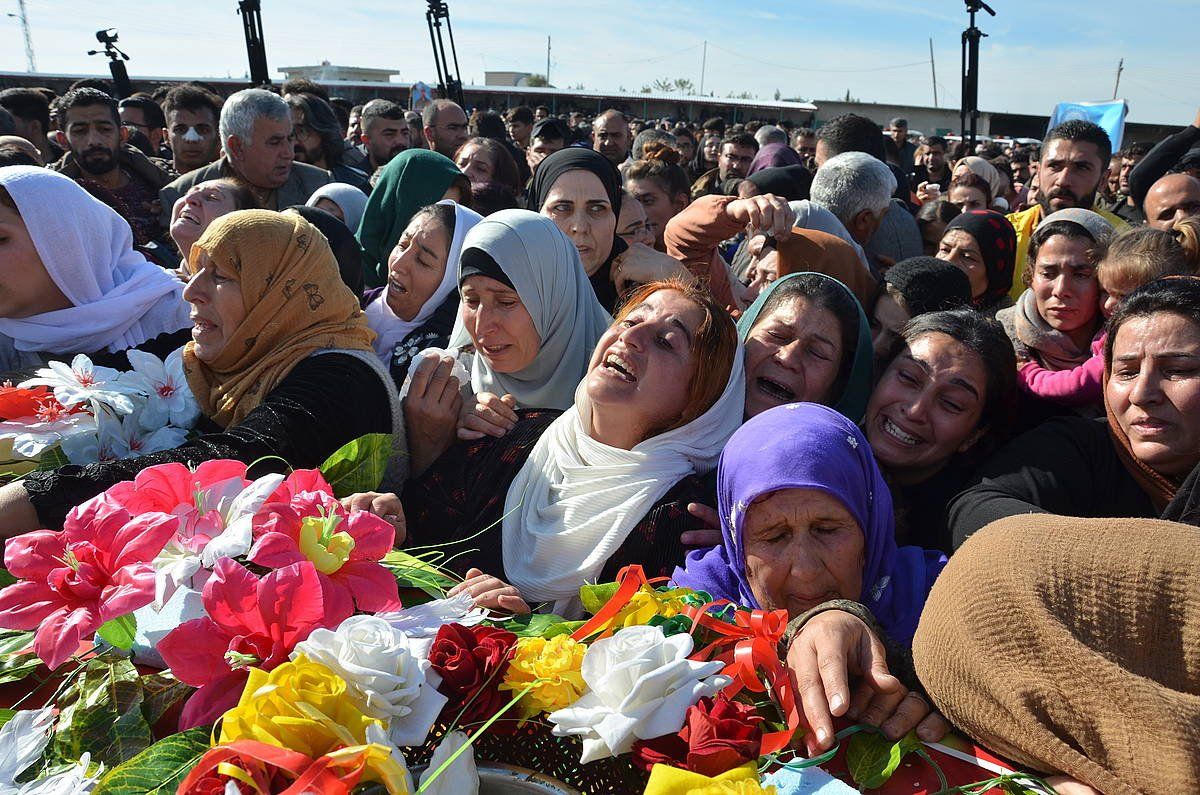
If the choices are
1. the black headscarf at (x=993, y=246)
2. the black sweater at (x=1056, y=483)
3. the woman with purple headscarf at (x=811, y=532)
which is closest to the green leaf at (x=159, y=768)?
the woman with purple headscarf at (x=811, y=532)

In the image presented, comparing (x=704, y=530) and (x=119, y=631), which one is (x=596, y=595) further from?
(x=119, y=631)

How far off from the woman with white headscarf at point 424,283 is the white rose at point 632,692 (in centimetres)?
241

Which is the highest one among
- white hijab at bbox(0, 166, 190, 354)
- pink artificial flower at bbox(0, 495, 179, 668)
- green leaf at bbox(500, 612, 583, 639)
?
white hijab at bbox(0, 166, 190, 354)

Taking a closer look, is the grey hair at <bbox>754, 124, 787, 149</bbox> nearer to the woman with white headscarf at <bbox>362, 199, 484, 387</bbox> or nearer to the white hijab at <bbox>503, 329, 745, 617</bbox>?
the woman with white headscarf at <bbox>362, 199, 484, 387</bbox>

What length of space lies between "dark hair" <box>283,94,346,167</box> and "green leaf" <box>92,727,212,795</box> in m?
6.07

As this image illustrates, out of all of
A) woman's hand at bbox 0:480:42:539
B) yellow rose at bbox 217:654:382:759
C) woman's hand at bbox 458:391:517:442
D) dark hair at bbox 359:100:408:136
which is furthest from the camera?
dark hair at bbox 359:100:408:136

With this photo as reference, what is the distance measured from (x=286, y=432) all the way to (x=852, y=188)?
134 inches

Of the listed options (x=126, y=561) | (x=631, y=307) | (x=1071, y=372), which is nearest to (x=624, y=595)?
(x=126, y=561)

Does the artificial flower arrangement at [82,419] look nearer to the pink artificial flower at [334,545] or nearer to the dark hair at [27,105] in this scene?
the pink artificial flower at [334,545]

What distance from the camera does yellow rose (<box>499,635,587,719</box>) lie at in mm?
1197

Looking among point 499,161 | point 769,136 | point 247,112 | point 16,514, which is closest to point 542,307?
point 16,514

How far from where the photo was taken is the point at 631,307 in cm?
249

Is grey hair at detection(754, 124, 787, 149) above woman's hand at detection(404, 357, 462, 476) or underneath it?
above

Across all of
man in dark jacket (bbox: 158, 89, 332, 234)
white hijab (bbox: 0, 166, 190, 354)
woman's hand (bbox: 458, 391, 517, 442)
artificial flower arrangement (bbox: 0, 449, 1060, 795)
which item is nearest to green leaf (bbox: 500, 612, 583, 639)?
artificial flower arrangement (bbox: 0, 449, 1060, 795)
